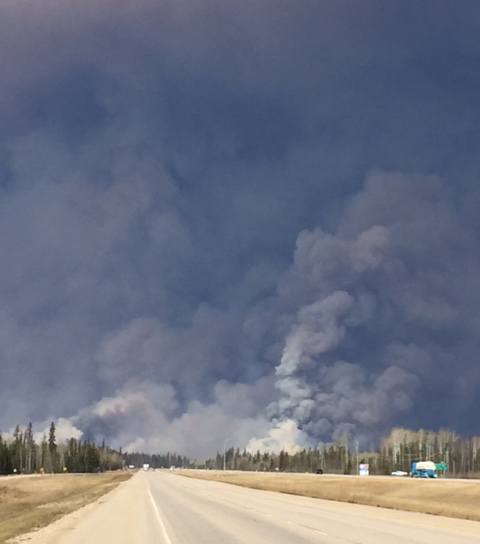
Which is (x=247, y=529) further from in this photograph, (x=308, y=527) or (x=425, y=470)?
(x=425, y=470)

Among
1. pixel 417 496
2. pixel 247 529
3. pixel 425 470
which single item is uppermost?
pixel 247 529

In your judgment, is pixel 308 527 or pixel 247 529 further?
pixel 308 527

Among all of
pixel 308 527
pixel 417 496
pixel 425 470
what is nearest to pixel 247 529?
pixel 308 527

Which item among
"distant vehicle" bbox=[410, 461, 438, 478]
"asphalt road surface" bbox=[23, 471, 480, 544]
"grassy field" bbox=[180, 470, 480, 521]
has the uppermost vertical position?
"asphalt road surface" bbox=[23, 471, 480, 544]

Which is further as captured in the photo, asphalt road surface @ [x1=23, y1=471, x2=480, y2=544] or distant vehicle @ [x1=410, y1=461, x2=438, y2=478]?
distant vehicle @ [x1=410, y1=461, x2=438, y2=478]

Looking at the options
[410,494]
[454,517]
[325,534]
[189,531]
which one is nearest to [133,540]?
[189,531]

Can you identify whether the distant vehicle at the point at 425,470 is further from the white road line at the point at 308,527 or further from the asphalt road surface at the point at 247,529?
the white road line at the point at 308,527

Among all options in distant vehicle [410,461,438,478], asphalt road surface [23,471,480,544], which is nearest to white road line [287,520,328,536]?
asphalt road surface [23,471,480,544]

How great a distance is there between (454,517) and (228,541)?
21415mm

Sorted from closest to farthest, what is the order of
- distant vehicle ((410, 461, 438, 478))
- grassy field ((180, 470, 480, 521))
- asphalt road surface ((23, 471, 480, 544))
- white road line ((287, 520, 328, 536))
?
asphalt road surface ((23, 471, 480, 544)), white road line ((287, 520, 328, 536)), grassy field ((180, 470, 480, 521)), distant vehicle ((410, 461, 438, 478))

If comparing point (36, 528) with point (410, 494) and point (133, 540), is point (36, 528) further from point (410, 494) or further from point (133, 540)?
point (410, 494)

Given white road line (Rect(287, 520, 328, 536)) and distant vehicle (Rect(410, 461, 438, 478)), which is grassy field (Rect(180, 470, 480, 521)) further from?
distant vehicle (Rect(410, 461, 438, 478))

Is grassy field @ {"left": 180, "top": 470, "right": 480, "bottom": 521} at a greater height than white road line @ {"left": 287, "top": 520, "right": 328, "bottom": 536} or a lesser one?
lesser

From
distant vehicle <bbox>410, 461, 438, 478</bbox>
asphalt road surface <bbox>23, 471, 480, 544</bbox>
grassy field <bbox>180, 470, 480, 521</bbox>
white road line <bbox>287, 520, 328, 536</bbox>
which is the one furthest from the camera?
distant vehicle <bbox>410, 461, 438, 478</bbox>
